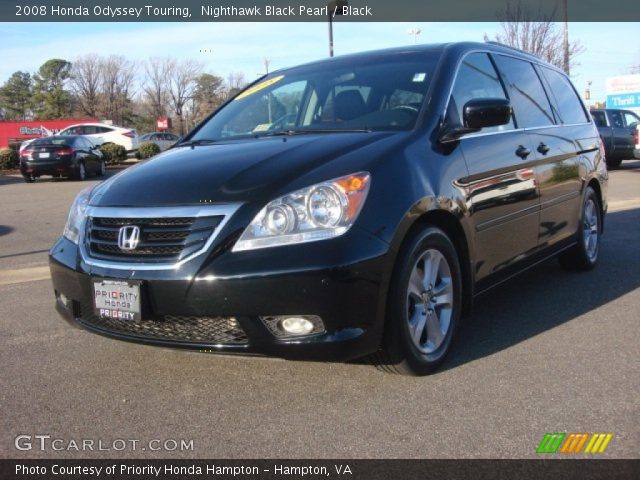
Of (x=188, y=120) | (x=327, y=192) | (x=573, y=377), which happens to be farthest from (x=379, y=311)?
(x=188, y=120)

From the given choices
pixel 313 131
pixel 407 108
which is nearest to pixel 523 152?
pixel 407 108

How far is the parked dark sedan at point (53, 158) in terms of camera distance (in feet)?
60.7

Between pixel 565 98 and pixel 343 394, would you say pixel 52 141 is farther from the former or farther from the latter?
pixel 343 394

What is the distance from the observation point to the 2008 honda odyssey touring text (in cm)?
Answer: 296

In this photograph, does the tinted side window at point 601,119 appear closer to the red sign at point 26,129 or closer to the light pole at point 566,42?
the light pole at point 566,42

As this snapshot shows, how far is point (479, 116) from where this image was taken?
3725mm

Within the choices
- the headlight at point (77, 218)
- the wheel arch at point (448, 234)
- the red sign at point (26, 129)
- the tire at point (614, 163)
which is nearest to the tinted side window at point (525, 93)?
the wheel arch at point (448, 234)

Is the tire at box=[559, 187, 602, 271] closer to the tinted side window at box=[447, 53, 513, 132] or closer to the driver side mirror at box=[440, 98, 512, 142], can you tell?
the tinted side window at box=[447, 53, 513, 132]

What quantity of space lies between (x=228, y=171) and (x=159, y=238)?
503 mm

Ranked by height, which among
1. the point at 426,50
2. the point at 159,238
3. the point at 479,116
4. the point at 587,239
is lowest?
the point at 587,239

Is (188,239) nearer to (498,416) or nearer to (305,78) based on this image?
(498,416)

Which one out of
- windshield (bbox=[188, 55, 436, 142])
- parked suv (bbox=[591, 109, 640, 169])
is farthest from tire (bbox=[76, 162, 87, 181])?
windshield (bbox=[188, 55, 436, 142])

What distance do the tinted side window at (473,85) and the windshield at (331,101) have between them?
20 centimetres

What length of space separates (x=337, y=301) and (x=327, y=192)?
519 mm
